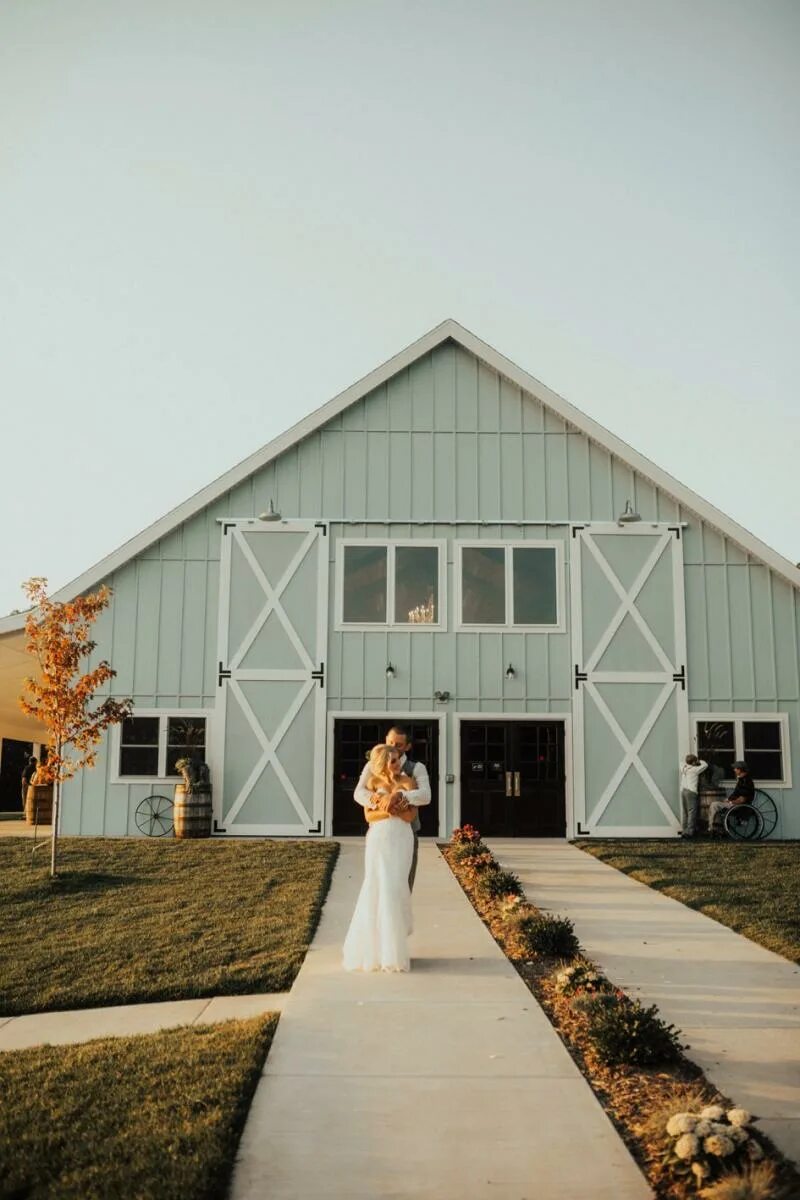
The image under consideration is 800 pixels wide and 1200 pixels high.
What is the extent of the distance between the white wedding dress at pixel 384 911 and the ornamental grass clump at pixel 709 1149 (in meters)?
3.63

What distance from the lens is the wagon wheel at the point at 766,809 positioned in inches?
687

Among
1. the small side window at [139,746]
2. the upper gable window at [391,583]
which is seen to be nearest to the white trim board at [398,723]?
the upper gable window at [391,583]

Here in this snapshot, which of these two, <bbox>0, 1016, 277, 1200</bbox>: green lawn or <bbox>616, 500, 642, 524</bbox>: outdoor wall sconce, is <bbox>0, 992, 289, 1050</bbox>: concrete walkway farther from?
<bbox>616, 500, 642, 524</bbox>: outdoor wall sconce

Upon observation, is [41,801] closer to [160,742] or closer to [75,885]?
[160,742]

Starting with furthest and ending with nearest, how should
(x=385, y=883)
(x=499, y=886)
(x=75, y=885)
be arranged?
1. (x=75, y=885)
2. (x=499, y=886)
3. (x=385, y=883)

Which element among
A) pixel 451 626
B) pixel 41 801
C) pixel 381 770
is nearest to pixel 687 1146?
pixel 381 770

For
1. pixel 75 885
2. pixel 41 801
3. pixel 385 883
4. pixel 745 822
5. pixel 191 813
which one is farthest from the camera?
pixel 41 801

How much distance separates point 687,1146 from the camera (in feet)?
13.4

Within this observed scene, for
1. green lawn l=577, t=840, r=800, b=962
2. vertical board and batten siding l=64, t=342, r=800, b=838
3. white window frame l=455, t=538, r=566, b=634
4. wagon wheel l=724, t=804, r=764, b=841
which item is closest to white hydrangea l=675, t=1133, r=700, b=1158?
green lawn l=577, t=840, r=800, b=962

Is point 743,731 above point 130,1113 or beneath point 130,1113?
above

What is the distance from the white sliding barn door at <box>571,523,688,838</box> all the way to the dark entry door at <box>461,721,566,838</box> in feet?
1.33

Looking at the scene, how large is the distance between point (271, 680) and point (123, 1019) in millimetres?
11142

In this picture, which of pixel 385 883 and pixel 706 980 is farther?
pixel 385 883

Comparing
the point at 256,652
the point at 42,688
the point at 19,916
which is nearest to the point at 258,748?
the point at 256,652
